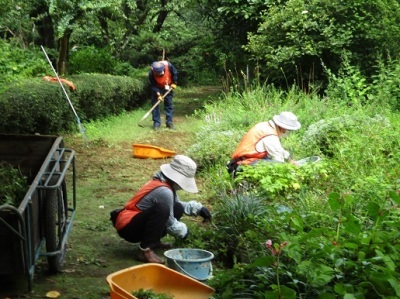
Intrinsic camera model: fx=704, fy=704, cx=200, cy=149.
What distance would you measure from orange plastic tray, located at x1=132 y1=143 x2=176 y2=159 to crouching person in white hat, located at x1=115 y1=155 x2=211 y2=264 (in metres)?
5.58

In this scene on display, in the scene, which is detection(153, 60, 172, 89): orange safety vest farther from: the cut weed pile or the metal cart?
the metal cart

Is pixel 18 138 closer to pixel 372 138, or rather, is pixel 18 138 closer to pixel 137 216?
pixel 137 216

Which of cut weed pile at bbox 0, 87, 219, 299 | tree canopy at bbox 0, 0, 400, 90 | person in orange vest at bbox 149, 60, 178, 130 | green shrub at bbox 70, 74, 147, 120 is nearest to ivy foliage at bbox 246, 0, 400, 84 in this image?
tree canopy at bbox 0, 0, 400, 90

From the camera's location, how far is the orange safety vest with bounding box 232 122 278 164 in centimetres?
917

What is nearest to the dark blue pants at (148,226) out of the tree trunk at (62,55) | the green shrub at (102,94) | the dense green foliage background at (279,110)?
the dense green foliage background at (279,110)

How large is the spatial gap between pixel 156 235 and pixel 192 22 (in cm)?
2540

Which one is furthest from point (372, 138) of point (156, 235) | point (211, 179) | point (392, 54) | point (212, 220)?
point (392, 54)

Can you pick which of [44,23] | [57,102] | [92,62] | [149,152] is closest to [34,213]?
[149,152]

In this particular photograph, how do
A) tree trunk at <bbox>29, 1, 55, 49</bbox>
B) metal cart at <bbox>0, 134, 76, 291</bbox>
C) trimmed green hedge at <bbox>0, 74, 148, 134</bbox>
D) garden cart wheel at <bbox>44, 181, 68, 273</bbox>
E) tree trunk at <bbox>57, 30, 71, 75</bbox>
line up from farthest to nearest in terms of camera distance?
tree trunk at <bbox>57, 30, 71, 75</bbox> → tree trunk at <bbox>29, 1, 55, 49</bbox> → trimmed green hedge at <bbox>0, 74, 148, 134</bbox> → garden cart wheel at <bbox>44, 181, 68, 273</bbox> → metal cart at <bbox>0, 134, 76, 291</bbox>

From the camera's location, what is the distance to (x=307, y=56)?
16734mm

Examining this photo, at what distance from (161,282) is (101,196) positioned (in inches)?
187

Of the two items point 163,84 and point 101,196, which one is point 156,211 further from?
point 163,84

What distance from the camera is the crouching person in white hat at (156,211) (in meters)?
6.77

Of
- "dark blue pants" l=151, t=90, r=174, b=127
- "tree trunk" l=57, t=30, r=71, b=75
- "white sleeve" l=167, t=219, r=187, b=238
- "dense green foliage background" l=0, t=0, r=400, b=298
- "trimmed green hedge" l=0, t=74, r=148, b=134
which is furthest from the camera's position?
"tree trunk" l=57, t=30, r=71, b=75
